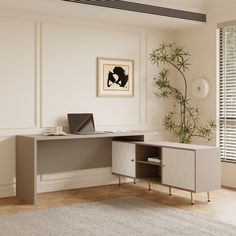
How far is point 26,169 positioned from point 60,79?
1.29m

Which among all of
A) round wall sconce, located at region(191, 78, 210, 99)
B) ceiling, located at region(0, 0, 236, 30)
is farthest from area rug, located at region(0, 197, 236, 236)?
ceiling, located at region(0, 0, 236, 30)

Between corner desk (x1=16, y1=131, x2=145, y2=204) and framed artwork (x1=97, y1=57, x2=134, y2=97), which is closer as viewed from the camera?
corner desk (x1=16, y1=131, x2=145, y2=204)

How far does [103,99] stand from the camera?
Result: 19.7ft

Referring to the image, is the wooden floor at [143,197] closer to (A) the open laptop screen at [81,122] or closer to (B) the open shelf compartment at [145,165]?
(B) the open shelf compartment at [145,165]

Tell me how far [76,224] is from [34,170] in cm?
97

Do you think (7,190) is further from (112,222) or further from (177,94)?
(177,94)

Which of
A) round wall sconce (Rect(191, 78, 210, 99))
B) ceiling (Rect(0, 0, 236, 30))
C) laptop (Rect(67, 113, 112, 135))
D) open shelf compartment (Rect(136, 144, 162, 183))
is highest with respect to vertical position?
ceiling (Rect(0, 0, 236, 30))

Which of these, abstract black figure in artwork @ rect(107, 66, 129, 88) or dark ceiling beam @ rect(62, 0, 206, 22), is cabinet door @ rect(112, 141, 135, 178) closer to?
abstract black figure in artwork @ rect(107, 66, 129, 88)

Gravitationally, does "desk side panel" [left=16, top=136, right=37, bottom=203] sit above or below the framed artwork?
below

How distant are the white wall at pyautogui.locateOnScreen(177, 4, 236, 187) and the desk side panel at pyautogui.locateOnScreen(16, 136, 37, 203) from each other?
2.59 m

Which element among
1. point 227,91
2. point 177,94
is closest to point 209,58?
point 227,91

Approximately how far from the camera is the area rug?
3809 millimetres

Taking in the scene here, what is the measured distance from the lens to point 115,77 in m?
6.05

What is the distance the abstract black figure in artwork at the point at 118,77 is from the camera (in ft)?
19.7
